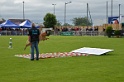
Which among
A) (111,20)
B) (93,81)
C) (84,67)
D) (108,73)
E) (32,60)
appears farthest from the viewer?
(111,20)

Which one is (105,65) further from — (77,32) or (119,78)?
(77,32)

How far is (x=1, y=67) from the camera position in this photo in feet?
49.1

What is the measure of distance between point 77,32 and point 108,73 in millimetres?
60516

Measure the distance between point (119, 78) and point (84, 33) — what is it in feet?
200

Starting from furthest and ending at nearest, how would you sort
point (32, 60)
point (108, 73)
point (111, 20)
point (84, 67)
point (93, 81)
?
point (111, 20)
point (32, 60)
point (84, 67)
point (108, 73)
point (93, 81)

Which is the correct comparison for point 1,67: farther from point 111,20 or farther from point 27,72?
point 111,20

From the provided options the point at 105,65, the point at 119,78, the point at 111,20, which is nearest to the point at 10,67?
the point at 105,65

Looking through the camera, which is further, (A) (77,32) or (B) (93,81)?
(A) (77,32)

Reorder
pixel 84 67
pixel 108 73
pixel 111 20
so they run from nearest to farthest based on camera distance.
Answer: pixel 108 73
pixel 84 67
pixel 111 20

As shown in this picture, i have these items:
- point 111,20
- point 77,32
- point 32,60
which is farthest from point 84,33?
point 32,60

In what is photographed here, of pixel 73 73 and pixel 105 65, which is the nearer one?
pixel 73 73

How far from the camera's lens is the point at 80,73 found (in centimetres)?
1283

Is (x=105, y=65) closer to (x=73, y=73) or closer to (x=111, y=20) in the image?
(x=73, y=73)

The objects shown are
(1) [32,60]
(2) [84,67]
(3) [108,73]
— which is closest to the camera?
(3) [108,73]
